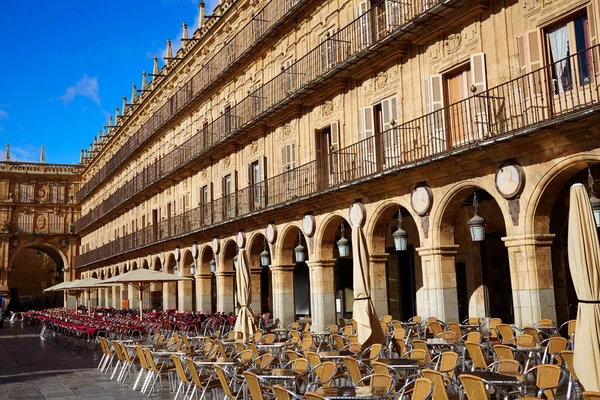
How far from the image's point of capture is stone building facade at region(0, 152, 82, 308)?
51.6 metres

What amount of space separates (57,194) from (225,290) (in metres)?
36.4

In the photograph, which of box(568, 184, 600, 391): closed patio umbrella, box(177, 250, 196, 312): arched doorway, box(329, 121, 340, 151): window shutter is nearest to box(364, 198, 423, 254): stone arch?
box(329, 121, 340, 151): window shutter

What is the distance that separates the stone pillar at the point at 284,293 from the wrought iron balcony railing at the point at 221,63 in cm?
778

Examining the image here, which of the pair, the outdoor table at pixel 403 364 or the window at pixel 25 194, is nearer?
the outdoor table at pixel 403 364

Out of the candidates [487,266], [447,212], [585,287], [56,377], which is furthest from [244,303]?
[585,287]

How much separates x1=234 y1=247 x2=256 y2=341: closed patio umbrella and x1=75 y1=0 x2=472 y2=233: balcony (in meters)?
5.80

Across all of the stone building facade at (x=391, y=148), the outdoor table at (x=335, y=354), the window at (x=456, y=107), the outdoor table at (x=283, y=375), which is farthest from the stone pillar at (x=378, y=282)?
the outdoor table at (x=283, y=375)

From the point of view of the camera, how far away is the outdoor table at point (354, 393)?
253 inches

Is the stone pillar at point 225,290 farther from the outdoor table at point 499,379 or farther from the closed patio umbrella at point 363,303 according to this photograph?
the outdoor table at point 499,379

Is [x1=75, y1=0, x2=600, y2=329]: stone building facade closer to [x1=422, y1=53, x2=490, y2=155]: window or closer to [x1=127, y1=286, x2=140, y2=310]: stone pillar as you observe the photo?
[x1=422, y1=53, x2=490, y2=155]: window

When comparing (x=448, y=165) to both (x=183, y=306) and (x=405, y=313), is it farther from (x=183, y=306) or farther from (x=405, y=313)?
(x=183, y=306)

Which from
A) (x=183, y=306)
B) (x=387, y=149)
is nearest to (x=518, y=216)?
(x=387, y=149)

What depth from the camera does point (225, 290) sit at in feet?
79.8

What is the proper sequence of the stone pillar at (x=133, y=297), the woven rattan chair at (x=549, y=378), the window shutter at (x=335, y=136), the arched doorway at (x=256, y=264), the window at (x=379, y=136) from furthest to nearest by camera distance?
the stone pillar at (x=133, y=297) → the arched doorway at (x=256, y=264) → the window shutter at (x=335, y=136) → the window at (x=379, y=136) → the woven rattan chair at (x=549, y=378)
